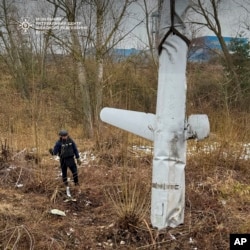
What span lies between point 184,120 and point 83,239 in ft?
4.73

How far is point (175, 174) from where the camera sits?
1695 mm

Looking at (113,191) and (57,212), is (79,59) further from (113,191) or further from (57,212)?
(57,212)

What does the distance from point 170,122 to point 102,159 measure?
3.53 metres

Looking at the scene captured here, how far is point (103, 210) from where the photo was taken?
3262 mm

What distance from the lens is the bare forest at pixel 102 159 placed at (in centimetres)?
267

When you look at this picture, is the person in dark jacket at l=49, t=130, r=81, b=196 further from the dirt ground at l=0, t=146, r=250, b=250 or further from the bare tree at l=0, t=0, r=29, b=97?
the bare tree at l=0, t=0, r=29, b=97

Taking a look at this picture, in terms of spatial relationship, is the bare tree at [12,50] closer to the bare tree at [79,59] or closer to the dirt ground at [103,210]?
the bare tree at [79,59]

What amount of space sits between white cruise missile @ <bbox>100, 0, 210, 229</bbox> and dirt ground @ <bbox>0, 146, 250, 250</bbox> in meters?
0.45

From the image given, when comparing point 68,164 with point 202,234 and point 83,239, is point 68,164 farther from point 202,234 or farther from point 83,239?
point 202,234

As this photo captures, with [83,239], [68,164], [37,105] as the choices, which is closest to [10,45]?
[37,105]

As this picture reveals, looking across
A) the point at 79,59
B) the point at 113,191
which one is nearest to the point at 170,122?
the point at 113,191

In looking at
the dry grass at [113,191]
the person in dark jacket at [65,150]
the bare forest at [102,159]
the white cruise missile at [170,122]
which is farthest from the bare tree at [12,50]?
the white cruise missile at [170,122]

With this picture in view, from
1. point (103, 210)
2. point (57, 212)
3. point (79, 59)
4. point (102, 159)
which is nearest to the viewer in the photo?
point (57, 212)

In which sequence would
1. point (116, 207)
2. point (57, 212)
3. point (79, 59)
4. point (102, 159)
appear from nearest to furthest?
point (116, 207) < point (57, 212) < point (102, 159) < point (79, 59)
